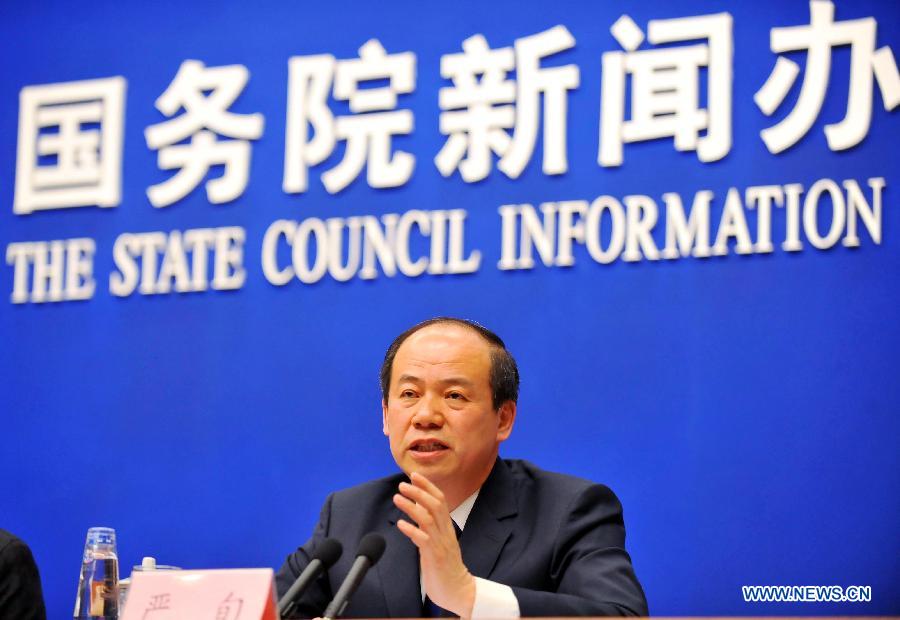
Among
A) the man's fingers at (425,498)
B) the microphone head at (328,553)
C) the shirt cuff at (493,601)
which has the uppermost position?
the man's fingers at (425,498)

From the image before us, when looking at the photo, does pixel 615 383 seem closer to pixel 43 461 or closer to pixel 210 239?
pixel 210 239

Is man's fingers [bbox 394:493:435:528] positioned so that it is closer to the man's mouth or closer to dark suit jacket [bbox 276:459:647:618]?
dark suit jacket [bbox 276:459:647:618]

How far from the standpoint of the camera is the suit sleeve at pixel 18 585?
2.98 m

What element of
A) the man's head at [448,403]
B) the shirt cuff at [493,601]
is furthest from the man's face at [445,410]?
the shirt cuff at [493,601]

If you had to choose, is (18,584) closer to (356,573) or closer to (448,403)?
(448,403)

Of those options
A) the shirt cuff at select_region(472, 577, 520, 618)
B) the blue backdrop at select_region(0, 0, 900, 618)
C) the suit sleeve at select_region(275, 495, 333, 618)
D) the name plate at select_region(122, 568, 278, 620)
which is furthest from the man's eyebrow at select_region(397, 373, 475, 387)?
the blue backdrop at select_region(0, 0, 900, 618)

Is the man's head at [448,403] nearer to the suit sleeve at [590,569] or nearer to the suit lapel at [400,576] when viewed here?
the suit lapel at [400,576]

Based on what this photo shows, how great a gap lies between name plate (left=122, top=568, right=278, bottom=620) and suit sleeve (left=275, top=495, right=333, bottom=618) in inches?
25.5

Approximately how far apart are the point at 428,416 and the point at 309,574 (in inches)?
31.5

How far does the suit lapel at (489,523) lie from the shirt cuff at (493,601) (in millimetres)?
344

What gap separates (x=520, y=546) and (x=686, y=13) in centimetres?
185

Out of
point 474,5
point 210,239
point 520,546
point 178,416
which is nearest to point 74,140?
point 210,239

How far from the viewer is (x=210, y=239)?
4285 millimetres

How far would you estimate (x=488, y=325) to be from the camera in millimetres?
3979
